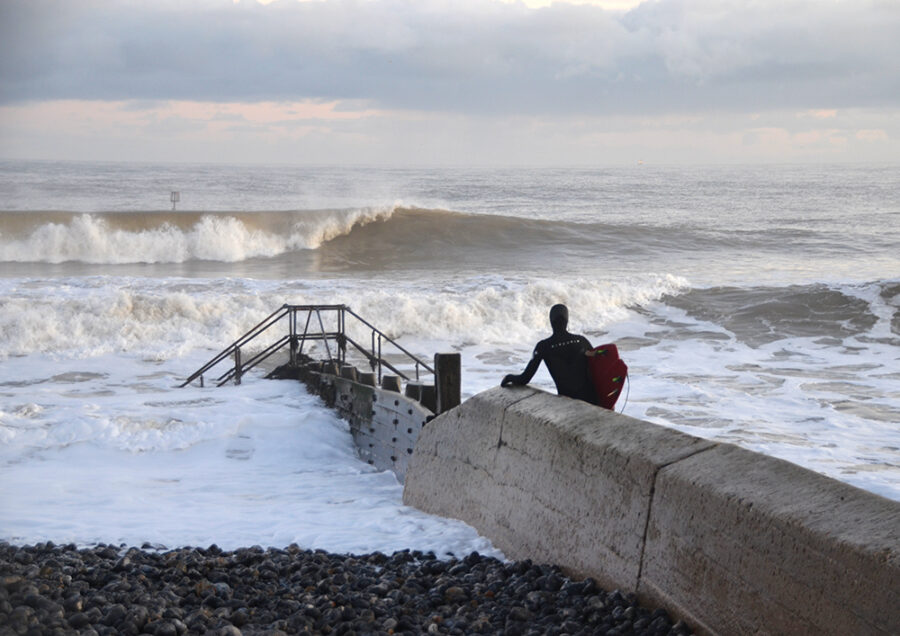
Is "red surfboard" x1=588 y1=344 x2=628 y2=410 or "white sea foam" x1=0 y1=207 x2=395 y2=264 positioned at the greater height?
"red surfboard" x1=588 y1=344 x2=628 y2=410

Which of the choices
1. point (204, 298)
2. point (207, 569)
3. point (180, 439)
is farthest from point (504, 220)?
point (207, 569)

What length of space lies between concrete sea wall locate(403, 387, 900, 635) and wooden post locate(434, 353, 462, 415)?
5.64 feet

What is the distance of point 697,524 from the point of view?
3.65m

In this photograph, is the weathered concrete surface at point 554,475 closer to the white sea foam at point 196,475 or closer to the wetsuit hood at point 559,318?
the white sea foam at point 196,475

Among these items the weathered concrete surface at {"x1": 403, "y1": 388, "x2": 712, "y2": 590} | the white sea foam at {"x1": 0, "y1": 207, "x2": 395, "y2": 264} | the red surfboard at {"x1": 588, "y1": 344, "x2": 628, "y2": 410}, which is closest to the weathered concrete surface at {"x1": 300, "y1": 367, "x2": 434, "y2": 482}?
the weathered concrete surface at {"x1": 403, "y1": 388, "x2": 712, "y2": 590}

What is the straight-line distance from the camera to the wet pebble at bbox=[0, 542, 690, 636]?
3.74 m

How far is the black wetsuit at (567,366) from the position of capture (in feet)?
18.0

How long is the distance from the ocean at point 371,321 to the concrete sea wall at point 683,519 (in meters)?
0.68

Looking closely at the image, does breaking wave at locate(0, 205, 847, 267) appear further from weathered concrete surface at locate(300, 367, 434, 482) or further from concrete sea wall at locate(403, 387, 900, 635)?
concrete sea wall at locate(403, 387, 900, 635)

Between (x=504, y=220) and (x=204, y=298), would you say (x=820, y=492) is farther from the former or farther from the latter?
(x=504, y=220)

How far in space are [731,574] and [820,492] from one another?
486 millimetres

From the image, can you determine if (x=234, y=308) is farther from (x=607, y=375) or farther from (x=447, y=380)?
(x=607, y=375)

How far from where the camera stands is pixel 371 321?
19797 mm

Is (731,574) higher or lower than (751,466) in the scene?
lower
